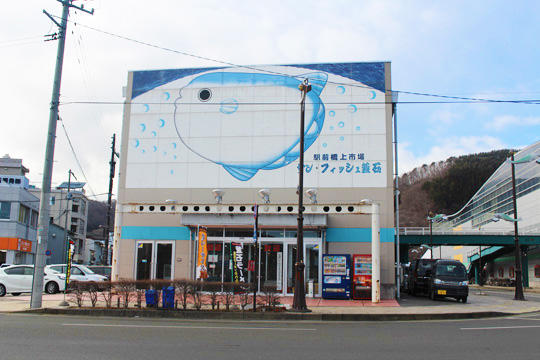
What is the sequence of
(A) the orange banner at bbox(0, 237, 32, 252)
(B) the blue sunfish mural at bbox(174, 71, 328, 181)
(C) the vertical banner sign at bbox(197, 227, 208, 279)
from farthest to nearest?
(A) the orange banner at bbox(0, 237, 32, 252) < (B) the blue sunfish mural at bbox(174, 71, 328, 181) < (C) the vertical banner sign at bbox(197, 227, 208, 279)

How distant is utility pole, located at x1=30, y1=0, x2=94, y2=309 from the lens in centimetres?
1689

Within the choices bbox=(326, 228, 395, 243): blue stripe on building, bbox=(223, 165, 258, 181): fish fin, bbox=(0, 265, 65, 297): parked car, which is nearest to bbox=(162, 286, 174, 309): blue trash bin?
bbox=(326, 228, 395, 243): blue stripe on building

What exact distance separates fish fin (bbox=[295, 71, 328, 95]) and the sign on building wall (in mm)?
54

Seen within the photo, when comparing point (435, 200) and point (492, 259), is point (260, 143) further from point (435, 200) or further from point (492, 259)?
point (435, 200)

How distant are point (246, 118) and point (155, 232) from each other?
7.87 m

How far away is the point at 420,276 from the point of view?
2697cm

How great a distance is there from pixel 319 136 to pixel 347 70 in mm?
3974

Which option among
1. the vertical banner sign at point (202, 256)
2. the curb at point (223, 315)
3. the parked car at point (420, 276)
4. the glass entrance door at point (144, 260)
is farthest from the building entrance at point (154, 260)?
the parked car at point (420, 276)

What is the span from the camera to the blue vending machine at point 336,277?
2107cm

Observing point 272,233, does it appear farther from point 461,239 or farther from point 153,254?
point 461,239

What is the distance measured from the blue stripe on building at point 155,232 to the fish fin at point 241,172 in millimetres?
3826

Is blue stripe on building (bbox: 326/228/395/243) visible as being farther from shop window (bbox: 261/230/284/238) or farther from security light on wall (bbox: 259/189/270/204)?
security light on wall (bbox: 259/189/270/204)

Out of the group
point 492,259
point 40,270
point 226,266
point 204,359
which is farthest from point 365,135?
point 492,259

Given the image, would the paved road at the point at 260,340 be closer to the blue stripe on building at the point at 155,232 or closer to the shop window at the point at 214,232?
the shop window at the point at 214,232
